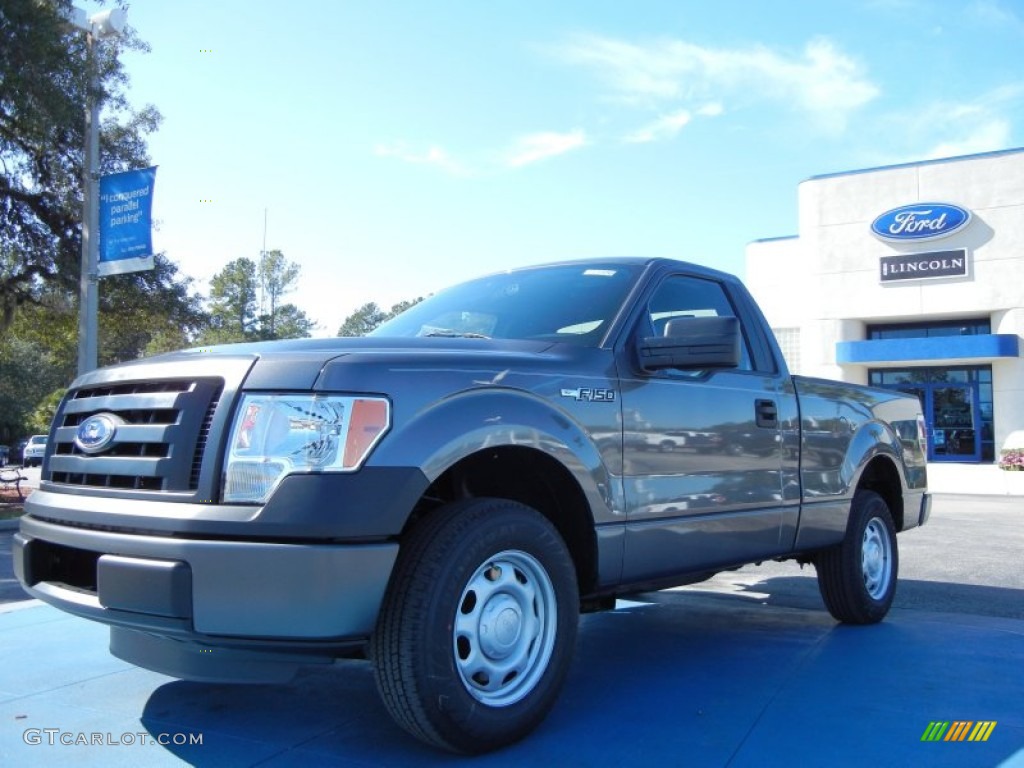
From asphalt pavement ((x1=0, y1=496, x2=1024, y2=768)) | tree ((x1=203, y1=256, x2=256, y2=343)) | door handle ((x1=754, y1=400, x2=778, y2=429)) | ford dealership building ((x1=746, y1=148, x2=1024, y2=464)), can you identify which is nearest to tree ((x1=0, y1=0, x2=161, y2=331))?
asphalt pavement ((x1=0, y1=496, x2=1024, y2=768))

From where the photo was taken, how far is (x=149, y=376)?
315 cm

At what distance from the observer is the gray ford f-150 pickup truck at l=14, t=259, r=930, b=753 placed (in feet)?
8.88

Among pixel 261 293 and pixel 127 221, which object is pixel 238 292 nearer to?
pixel 261 293

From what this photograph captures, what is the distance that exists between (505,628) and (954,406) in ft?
103

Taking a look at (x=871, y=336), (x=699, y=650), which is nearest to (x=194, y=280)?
(x=699, y=650)

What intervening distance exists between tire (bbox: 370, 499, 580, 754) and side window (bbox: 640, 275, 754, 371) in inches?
53.0

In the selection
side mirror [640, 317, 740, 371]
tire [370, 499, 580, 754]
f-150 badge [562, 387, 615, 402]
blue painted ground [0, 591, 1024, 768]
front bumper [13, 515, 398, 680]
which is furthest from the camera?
side mirror [640, 317, 740, 371]

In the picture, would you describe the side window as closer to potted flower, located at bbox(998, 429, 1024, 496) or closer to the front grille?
the front grille

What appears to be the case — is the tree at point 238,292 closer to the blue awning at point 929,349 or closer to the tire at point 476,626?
the blue awning at point 929,349

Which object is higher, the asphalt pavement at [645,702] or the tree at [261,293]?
the tree at [261,293]

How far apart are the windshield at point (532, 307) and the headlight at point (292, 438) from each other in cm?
117

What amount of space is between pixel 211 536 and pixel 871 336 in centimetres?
3305

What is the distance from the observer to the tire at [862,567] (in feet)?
17.5

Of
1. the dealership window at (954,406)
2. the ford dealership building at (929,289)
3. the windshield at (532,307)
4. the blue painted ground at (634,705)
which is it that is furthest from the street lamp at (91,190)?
the dealership window at (954,406)
